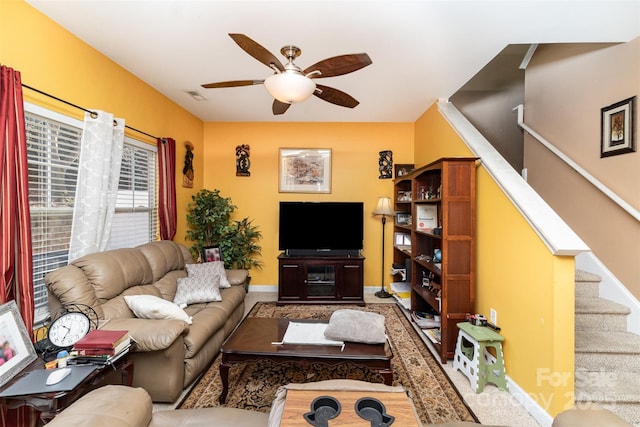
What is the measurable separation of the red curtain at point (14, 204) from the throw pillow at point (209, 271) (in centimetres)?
142

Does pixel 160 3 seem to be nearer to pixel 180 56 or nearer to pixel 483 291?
pixel 180 56

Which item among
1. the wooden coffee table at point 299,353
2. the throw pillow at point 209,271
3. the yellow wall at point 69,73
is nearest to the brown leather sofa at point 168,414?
the wooden coffee table at point 299,353

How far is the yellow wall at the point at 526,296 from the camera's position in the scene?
1.74 metres

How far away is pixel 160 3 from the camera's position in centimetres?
186

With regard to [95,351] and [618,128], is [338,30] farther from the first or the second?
[95,351]

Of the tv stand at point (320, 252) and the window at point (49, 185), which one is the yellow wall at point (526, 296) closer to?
the tv stand at point (320, 252)

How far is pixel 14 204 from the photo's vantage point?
5.66ft

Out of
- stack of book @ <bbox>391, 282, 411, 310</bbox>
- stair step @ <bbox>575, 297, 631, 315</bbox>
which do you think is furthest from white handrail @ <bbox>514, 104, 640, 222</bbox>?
stack of book @ <bbox>391, 282, 411, 310</bbox>

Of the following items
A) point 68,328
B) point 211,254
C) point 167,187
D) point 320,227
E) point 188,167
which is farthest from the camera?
point 320,227

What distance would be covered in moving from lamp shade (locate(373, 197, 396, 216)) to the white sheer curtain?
329cm

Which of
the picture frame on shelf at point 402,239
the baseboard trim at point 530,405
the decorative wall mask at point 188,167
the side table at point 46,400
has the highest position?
the decorative wall mask at point 188,167

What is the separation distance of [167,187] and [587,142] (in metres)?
4.42

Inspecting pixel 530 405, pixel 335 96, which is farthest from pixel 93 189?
pixel 530 405

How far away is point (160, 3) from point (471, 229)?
3.00m
